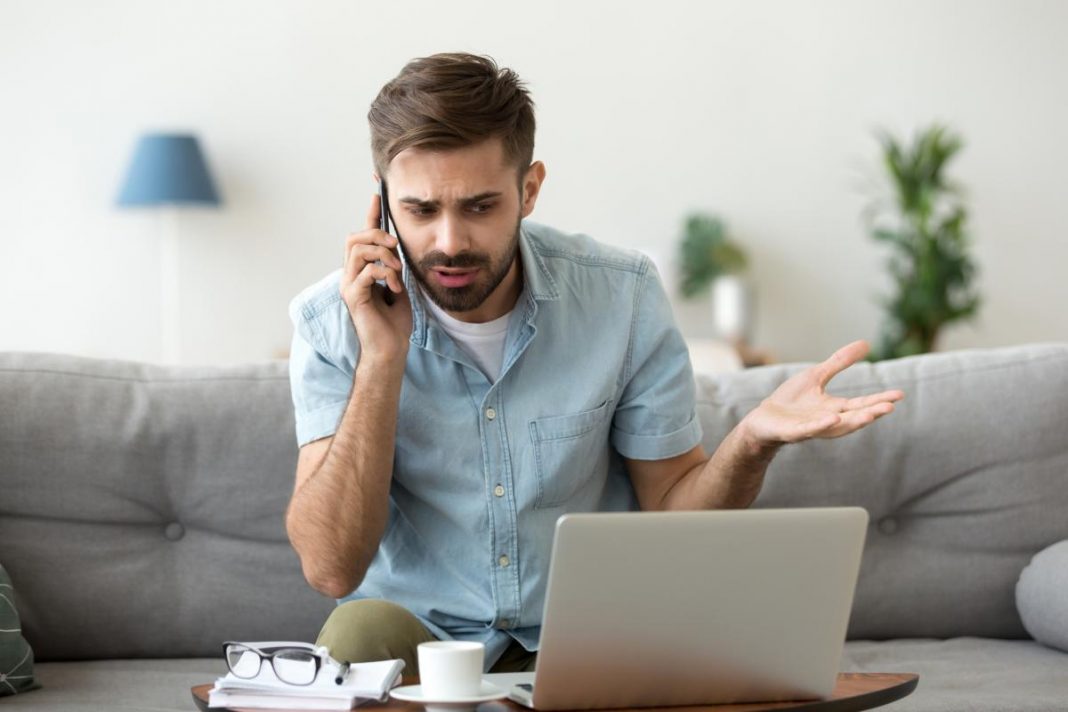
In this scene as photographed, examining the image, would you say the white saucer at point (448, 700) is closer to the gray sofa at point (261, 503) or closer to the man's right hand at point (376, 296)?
the man's right hand at point (376, 296)

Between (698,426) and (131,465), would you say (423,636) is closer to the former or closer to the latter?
(698,426)

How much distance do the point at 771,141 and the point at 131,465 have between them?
3.37 meters

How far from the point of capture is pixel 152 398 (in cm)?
193

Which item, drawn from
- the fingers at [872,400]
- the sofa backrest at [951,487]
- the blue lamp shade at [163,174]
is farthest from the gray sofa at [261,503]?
the blue lamp shade at [163,174]

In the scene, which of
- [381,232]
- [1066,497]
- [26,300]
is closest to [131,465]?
[381,232]

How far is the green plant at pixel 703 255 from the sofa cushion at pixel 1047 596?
2817 mm

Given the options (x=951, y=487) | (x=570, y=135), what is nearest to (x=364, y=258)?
(x=951, y=487)

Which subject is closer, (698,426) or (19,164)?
(698,426)

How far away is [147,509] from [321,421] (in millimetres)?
427

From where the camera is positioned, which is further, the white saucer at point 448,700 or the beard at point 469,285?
the beard at point 469,285

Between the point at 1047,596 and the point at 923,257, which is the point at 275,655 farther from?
the point at 923,257

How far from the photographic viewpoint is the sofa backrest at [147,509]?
6.15 ft

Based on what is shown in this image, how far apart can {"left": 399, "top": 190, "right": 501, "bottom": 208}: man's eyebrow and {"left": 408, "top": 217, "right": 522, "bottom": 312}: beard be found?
6cm

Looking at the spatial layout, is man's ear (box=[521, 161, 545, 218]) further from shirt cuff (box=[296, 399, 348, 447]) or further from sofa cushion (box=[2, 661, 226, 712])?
sofa cushion (box=[2, 661, 226, 712])
